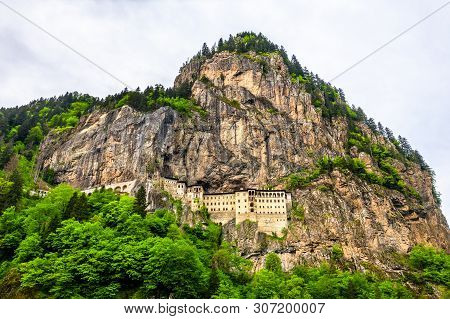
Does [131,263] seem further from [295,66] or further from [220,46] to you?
[295,66]

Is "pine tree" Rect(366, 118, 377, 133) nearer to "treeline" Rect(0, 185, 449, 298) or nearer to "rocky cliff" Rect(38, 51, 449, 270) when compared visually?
"rocky cliff" Rect(38, 51, 449, 270)

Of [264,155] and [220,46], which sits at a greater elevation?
[220,46]

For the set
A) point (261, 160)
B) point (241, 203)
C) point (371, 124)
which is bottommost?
point (241, 203)

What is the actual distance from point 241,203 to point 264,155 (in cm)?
2025

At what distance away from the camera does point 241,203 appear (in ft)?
281

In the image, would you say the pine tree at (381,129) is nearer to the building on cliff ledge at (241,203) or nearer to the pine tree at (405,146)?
the pine tree at (405,146)

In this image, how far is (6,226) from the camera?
60.3m

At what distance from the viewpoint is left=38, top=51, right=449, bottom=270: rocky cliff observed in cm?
8419

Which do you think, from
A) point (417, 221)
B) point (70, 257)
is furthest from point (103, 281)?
point (417, 221)

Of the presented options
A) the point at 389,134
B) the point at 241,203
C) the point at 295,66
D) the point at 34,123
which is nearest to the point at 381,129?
the point at 389,134

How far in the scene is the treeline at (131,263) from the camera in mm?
48562

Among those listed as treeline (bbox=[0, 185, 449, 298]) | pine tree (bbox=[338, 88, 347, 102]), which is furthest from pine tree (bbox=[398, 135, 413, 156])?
treeline (bbox=[0, 185, 449, 298])

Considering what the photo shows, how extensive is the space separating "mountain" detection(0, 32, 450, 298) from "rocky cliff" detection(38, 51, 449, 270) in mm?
284

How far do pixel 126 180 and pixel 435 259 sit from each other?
2562 inches
